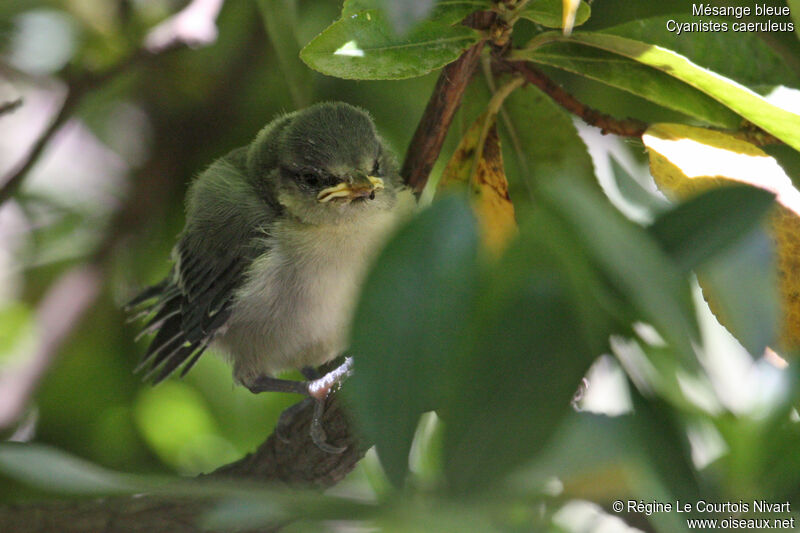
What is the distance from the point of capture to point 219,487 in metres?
0.44

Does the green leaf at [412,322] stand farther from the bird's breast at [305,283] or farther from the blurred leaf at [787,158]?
the bird's breast at [305,283]

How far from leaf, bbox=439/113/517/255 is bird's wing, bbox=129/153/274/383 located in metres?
0.40

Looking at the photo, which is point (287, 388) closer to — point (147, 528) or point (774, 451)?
point (147, 528)

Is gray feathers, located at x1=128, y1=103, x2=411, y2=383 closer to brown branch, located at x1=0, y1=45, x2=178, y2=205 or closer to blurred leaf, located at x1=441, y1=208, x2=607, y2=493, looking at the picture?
brown branch, located at x1=0, y1=45, x2=178, y2=205

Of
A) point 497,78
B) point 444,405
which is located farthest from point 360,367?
point 497,78

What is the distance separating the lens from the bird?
1378 millimetres

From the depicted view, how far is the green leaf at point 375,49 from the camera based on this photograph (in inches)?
33.1

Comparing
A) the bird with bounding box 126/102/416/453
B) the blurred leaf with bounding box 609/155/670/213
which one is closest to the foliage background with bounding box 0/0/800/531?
the blurred leaf with bounding box 609/155/670/213

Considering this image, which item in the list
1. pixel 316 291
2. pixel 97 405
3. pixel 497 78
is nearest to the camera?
pixel 497 78

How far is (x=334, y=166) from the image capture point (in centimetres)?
142

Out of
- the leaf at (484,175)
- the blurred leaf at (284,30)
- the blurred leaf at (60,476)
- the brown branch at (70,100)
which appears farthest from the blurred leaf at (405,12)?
the brown branch at (70,100)

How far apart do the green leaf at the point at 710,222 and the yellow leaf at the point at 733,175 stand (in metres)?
0.37

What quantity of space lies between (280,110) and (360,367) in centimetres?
126

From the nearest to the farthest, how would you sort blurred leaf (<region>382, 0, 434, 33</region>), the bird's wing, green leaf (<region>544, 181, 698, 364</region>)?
green leaf (<region>544, 181, 698, 364</region>) → blurred leaf (<region>382, 0, 434, 33</region>) → the bird's wing
